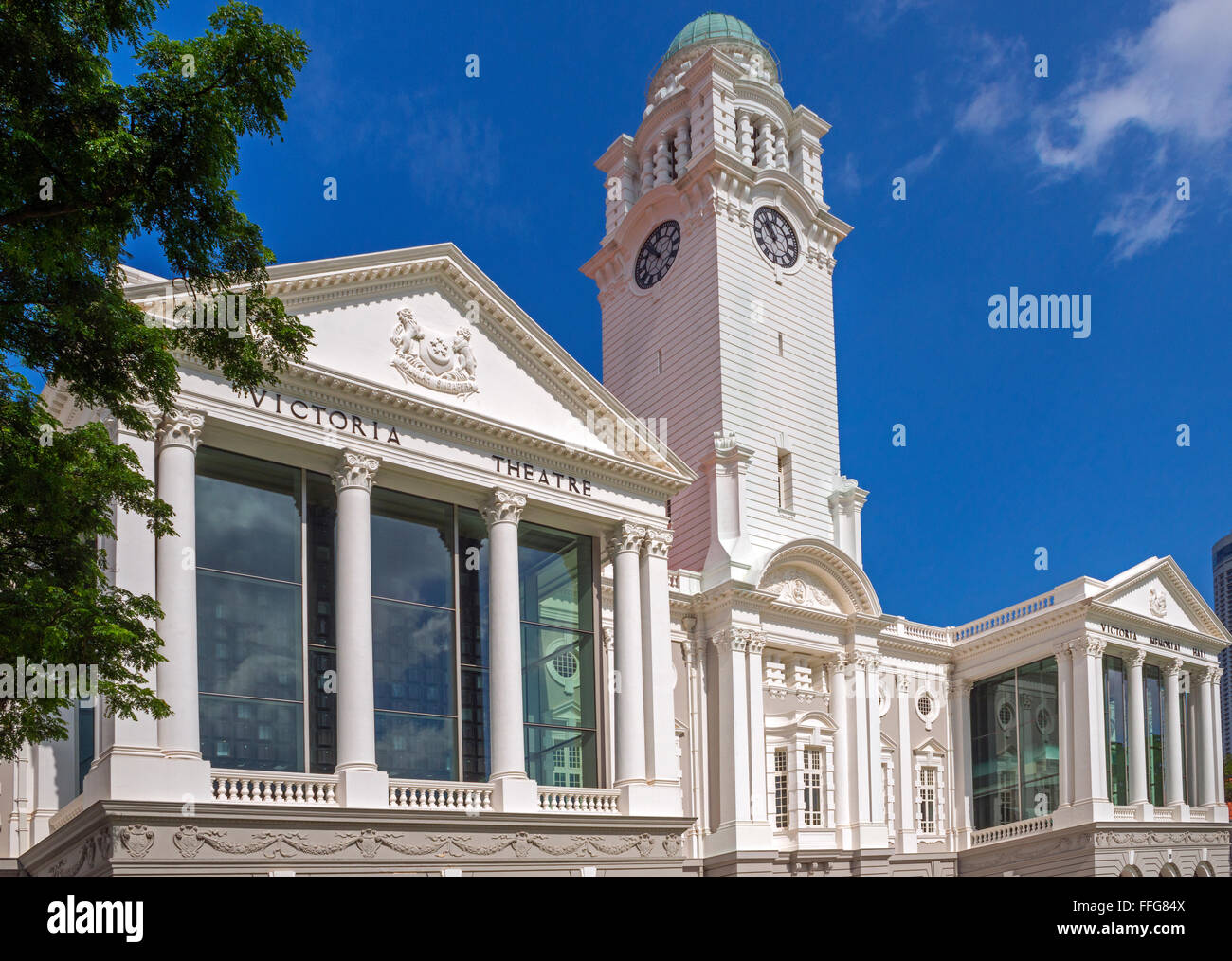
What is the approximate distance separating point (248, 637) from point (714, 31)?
36985mm

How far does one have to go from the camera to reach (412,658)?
30266 millimetres

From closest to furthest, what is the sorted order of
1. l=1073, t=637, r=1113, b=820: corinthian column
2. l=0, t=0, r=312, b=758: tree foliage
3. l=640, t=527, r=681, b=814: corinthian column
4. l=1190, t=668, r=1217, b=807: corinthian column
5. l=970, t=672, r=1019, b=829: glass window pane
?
l=0, t=0, r=312, b=758: tree foliage, l=640, t=527, r=681, b=814: corinthian column, l=1073, t=637, r=1113, b=820: corinthian column, l=970, t=672, r=1019, b=829: glass window pane, l=1190, t=668, r=1217, b=807: corinthian column

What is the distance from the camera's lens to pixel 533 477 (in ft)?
107

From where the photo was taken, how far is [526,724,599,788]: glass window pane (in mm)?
31766

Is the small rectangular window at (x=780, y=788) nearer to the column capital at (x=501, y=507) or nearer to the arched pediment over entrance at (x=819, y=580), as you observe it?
the arched pediment over entrance at (x=819, y=580)

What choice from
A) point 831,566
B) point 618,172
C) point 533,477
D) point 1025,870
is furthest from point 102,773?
point 618,172

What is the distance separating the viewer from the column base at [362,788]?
27.1 metres

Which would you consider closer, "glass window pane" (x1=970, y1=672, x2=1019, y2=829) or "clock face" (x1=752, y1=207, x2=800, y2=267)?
"glass window pane" (x1=970, y1=672, x2=1019, y2=829)

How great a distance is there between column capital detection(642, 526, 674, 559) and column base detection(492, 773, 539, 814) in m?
7.19

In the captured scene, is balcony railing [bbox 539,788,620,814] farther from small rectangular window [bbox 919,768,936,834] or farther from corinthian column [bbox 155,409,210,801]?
small rectangular window [bbox 919,768,936,834]

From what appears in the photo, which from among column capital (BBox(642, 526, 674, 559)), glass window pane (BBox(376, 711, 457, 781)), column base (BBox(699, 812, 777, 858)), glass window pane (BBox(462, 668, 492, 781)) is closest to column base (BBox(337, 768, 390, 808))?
glass window pane (BBox(376, 711, 457, 781))

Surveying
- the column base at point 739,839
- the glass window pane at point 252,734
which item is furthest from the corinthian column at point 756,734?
the glass window pane at point 252,734

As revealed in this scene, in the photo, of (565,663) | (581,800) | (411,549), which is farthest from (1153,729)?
(411,549)

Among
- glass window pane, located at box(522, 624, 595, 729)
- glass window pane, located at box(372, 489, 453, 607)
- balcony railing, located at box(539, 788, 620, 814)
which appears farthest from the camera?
glass window pane, located at box(522, 624, 595, 729)
